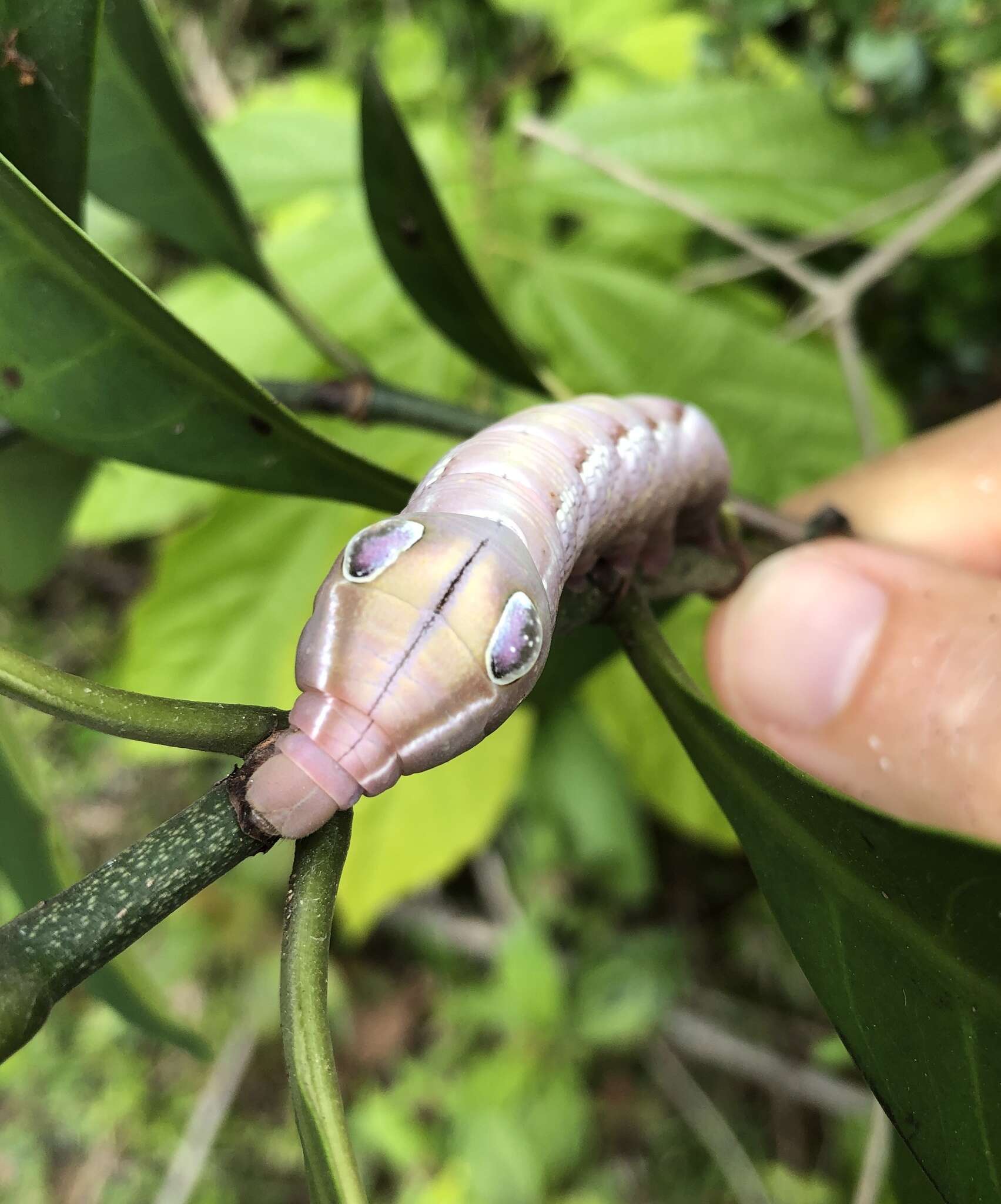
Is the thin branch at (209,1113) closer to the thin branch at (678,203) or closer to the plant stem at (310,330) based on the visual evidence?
the plant stem at (310,330)

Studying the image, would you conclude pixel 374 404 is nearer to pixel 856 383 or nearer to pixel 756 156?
pixel 856 383

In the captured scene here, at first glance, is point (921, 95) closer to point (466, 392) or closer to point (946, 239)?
point (946, 239)

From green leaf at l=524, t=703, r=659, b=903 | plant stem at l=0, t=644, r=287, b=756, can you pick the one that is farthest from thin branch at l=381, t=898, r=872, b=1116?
plant stem at l=0, t=644, r=287, b=756

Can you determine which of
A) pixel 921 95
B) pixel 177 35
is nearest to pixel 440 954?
pixel 921 95

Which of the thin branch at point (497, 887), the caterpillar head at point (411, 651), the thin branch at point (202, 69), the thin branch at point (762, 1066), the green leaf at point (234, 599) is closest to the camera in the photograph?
the caterpillar head at point (411, 651)

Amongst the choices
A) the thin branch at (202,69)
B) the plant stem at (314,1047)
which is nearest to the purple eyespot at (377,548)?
the plant stem at (314,1047)

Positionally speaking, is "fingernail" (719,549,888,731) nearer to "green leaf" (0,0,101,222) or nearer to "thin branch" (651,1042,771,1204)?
"green leaf" (0,0,101,222)

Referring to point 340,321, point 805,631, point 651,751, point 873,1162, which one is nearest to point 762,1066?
point 651,751
